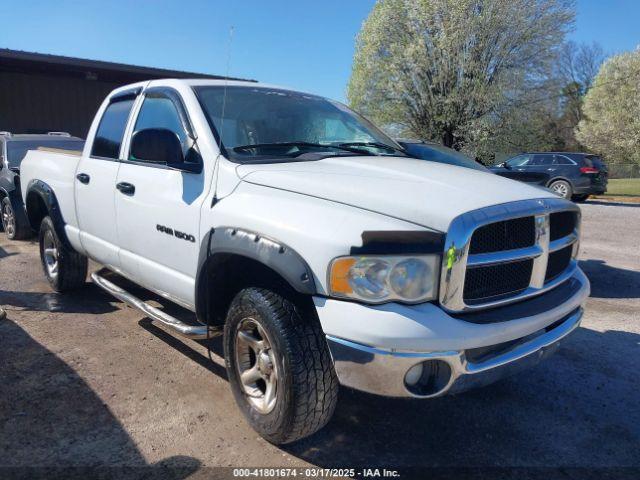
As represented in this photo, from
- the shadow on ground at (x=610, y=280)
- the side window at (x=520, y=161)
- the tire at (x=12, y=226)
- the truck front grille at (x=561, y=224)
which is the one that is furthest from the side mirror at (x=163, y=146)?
the side window at (x=520, y=161)

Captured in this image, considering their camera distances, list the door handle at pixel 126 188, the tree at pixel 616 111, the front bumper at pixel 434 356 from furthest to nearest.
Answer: the tree at pixel 616 111 → the door handle at pixel 126 188 → the front bumper at pixel 434 356

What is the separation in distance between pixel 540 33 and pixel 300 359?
2570 centimetres

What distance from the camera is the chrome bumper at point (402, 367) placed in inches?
85.3

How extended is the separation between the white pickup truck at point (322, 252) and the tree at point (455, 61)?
75.0ft

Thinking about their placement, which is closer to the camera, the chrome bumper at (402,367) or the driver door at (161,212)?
the chrome bumper at (402,367)

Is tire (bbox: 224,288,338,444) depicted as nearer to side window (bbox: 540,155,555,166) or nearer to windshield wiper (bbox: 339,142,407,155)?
windshield wiper (bbox: 339,142,407,155)

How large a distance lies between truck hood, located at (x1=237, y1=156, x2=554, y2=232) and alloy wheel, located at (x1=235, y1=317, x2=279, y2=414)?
29.9 inches

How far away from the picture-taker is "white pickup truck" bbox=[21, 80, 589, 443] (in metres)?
2.21

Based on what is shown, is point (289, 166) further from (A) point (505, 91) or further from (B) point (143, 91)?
(A) point (505, 91)

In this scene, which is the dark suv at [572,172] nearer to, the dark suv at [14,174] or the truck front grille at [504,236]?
the dark suv at [14,174]

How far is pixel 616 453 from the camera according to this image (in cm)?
277

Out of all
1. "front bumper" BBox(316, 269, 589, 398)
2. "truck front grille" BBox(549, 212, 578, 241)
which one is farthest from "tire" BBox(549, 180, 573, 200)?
"front bumper" BBox(316, 269, 589, 398)

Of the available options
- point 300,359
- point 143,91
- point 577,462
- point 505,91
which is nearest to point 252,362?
point 300,359

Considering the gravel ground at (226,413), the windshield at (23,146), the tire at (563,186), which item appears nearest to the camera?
the gravel ground at (226,413)
